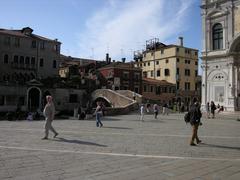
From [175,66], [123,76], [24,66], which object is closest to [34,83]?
[24,66]

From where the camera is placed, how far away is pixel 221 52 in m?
38.4

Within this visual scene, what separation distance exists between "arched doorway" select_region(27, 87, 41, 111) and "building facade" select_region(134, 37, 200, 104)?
31.6m

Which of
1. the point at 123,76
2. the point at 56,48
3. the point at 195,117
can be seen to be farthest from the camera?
the point at 123,76

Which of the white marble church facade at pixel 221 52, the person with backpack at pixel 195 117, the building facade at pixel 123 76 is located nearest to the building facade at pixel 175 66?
the building facade at pixel 123 76

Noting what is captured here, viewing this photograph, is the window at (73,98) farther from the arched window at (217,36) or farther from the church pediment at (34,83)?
the arched window at (217,36)

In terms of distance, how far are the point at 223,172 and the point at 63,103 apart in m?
49.0

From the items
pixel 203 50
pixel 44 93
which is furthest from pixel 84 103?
pixel 203 50

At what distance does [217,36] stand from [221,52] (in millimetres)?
2432

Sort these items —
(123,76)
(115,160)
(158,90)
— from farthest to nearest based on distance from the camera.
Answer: (158,90) → (123,76) → (115,160)

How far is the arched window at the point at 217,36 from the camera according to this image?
128ft

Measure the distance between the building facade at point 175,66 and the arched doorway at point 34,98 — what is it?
3155 cm

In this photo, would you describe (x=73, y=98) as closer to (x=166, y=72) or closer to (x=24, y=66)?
(x=24, y=66)

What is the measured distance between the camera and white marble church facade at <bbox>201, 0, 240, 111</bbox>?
3688cm

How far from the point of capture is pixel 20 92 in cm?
5009
